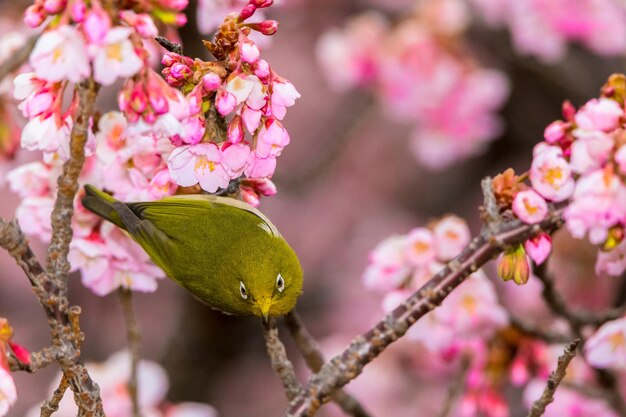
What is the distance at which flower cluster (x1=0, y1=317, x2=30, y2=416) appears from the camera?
1972 millimetres

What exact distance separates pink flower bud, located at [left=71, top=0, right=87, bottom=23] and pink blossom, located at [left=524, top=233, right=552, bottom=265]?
3.93ft

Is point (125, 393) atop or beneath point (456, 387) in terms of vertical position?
atop

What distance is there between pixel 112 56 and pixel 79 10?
103 millimetres

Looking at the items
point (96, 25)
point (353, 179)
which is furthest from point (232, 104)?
point (353, 179)

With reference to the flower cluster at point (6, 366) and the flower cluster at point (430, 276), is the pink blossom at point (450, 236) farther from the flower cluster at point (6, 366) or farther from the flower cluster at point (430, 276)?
the flower cluster at point (6, 366)

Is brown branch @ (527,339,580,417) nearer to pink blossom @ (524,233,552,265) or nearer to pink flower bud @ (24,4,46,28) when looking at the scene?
pink blossom @ (524,233,552,265)

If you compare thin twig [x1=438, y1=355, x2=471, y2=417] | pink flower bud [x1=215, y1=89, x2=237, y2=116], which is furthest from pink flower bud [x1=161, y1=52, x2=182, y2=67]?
thin twig [x1=438, y1=355, x2=471, y2=417]

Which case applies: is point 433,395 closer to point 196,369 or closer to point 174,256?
point 196,369

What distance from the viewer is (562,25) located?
16.9 feet

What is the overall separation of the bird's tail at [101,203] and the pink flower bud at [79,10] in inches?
34.3

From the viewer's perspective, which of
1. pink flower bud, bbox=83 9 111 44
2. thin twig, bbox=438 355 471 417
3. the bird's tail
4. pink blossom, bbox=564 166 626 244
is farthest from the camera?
thin twig, bbox=438 355 471 417

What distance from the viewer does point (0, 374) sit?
6.48 ft

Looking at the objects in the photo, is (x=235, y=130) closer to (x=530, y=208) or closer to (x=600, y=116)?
(x=530, y=208)

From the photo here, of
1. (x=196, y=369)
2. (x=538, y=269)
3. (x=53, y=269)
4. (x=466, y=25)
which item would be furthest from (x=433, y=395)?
(x=53, y=269)
